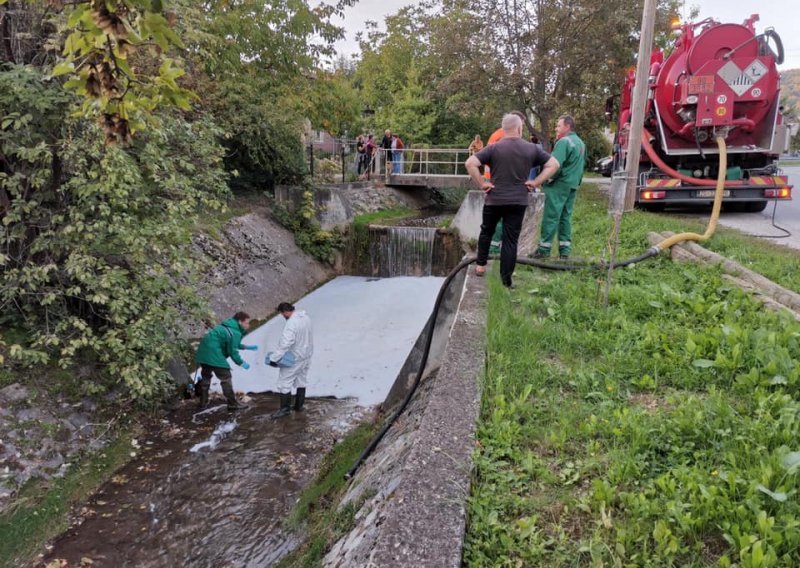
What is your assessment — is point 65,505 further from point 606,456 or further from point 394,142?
point 394,142

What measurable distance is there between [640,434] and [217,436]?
536 cm

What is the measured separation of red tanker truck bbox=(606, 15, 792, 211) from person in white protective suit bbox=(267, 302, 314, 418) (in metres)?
7.27

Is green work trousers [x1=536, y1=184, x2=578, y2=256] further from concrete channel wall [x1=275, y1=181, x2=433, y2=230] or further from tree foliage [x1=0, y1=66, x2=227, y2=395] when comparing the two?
concrete channel wall [x1=275, y1=181, x2=433, y2=230]

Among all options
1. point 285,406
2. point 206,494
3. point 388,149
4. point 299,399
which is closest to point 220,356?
point 285,406

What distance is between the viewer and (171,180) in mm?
6332

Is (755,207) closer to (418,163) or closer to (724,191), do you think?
(724,191)

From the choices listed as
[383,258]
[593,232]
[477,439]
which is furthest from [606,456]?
[383,258]

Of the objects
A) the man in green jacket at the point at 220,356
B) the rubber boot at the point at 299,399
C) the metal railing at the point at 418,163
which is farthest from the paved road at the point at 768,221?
the metal railing at the point at 418,163

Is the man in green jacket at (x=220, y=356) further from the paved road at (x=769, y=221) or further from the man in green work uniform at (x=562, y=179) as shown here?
the paved road at (x=769, y=221)

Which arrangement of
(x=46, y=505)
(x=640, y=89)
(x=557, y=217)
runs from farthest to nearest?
(x=640, y=89), (x=557, y=217), (x=46, y=505)

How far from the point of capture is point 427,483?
2.54 metres

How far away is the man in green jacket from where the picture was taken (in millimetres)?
7344

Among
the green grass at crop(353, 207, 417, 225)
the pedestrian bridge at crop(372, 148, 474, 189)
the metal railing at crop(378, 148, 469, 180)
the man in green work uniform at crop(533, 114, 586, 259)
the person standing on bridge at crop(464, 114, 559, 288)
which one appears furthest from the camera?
the metal railing at crop(378, 148, 469, 180)

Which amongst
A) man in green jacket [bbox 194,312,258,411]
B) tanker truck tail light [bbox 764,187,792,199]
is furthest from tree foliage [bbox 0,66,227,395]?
tanker truck tail light [bbox 764,187,792,199]
